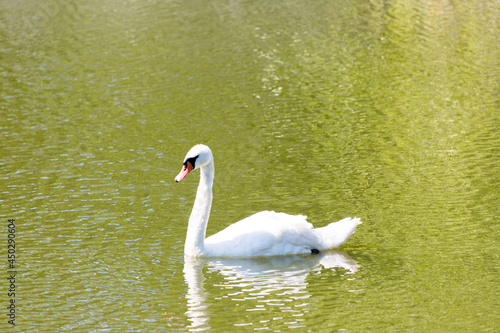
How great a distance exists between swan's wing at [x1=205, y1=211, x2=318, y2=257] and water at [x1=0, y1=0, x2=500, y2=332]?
0.17 metres

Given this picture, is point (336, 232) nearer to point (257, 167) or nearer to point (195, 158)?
point (195, 158)

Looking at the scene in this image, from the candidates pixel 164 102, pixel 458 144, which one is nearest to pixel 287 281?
pixel 458 144

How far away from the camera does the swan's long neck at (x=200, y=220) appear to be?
10.9m

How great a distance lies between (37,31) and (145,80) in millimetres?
9601

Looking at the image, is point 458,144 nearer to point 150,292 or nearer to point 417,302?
point 417,302

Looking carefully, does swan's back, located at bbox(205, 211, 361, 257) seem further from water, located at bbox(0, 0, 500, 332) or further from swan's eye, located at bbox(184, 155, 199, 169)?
swan's eye, located at bbox(184, 155, 199, 169)

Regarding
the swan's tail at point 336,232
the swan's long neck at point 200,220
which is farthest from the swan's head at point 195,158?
the swan's tail at point 336,232

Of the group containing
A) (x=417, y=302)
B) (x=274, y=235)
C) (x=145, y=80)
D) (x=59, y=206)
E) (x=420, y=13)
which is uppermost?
(x=420, y=13)

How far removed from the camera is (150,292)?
990 cm

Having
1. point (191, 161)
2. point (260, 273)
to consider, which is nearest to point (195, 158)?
point (191, 161)

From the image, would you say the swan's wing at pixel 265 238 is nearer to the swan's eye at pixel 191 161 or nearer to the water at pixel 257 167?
the water at pixel 257 167

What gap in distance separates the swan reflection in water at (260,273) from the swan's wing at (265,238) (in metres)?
0.12

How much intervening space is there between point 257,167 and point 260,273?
180 inches

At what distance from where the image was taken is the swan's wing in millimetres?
10922
